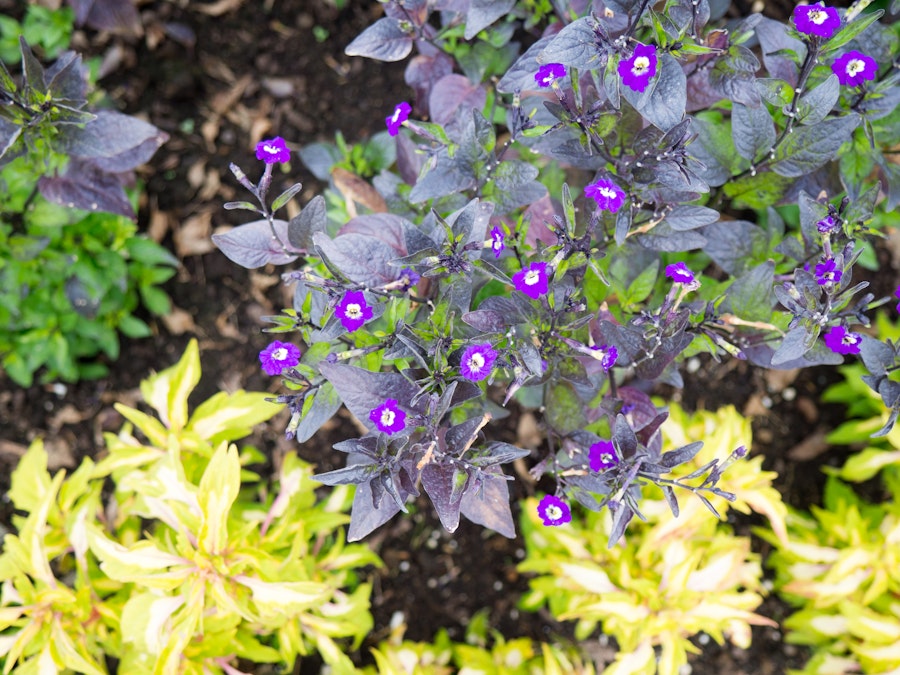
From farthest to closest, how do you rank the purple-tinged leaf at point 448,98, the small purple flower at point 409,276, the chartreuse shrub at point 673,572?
1. the chartreuse shrub at point 673,572
2. the purple-tinged leaf at point 448,98
3. the small purple flower at point 409,276

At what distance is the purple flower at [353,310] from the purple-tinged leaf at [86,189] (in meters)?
0.97

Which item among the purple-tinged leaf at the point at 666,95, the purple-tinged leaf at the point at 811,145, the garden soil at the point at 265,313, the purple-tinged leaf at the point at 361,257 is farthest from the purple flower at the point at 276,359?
the garden soil at the point at 265,313

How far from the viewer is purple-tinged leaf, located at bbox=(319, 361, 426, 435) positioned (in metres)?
1.27

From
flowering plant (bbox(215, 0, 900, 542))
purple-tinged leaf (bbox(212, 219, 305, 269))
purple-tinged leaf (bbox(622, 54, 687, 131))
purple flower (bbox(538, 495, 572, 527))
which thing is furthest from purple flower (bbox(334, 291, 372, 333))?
purple-tinged leaf (bbox(622, 54, 687, 131))

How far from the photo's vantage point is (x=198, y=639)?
1.86 metres

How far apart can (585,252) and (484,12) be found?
58 cm

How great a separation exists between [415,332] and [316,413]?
261mm

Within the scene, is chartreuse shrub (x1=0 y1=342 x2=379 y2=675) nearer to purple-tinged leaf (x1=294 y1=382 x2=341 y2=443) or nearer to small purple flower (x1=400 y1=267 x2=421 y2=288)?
purple-tinged leaf (x1=294 y1=382 x2=341 y2=443)

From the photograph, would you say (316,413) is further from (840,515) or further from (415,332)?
(840,515)

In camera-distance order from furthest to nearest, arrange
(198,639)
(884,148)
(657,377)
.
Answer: (198,639), (884,148), (657,377)

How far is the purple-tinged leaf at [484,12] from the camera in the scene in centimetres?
148

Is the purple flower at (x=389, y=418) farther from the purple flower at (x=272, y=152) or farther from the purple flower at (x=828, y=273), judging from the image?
the purple flower at (x=828, y=273)

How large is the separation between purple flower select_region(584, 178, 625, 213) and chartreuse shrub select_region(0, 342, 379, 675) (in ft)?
3.21

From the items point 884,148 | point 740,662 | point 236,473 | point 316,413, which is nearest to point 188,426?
point 236,473
